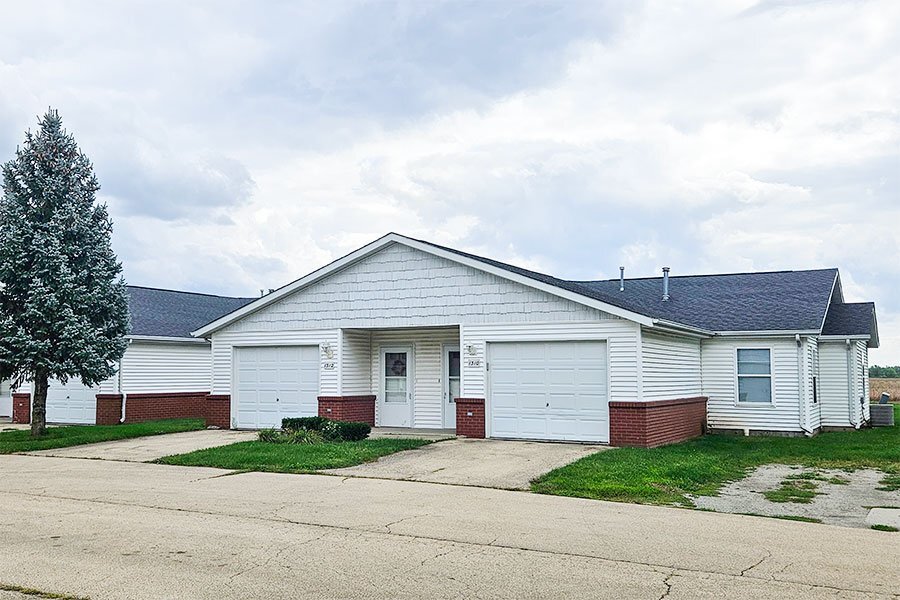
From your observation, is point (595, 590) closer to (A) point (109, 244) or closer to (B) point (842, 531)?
(B) point (842, 531)

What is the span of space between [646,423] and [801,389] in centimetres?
653

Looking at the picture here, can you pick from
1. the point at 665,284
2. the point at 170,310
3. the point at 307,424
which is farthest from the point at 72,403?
the point at 665,284

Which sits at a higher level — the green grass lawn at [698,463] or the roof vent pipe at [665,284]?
the roof vent pipe at [665,284]

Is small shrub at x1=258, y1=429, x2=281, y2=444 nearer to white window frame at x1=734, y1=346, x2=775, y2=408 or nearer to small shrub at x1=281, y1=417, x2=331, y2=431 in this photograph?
small shrub at x1=281, y1=417, x2=331, y2=431

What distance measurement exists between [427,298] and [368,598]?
14.2 m

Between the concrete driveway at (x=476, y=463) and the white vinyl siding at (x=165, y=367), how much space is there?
536 inches

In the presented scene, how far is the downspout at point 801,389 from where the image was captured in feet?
73.7

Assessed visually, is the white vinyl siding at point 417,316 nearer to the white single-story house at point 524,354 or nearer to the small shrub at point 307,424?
the white single-story house at point 524,354

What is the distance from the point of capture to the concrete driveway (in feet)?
46.0

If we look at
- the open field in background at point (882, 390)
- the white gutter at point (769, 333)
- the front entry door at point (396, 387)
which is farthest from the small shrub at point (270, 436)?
the open field in background at point (882, 390)

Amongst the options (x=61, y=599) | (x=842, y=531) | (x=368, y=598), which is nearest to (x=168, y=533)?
(x=61, y=599)

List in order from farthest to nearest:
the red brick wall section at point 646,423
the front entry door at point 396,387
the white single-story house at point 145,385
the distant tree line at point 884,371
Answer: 1. the distant tree line at point 884,371
2. the white single-story house at point 145,385
3. the front entry door at point 396,387
4. the red brick wall section at point 646,423

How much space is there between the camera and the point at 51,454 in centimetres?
1831

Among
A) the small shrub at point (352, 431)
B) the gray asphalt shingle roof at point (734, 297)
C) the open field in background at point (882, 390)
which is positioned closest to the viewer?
the small shrub at point (352, 431)
